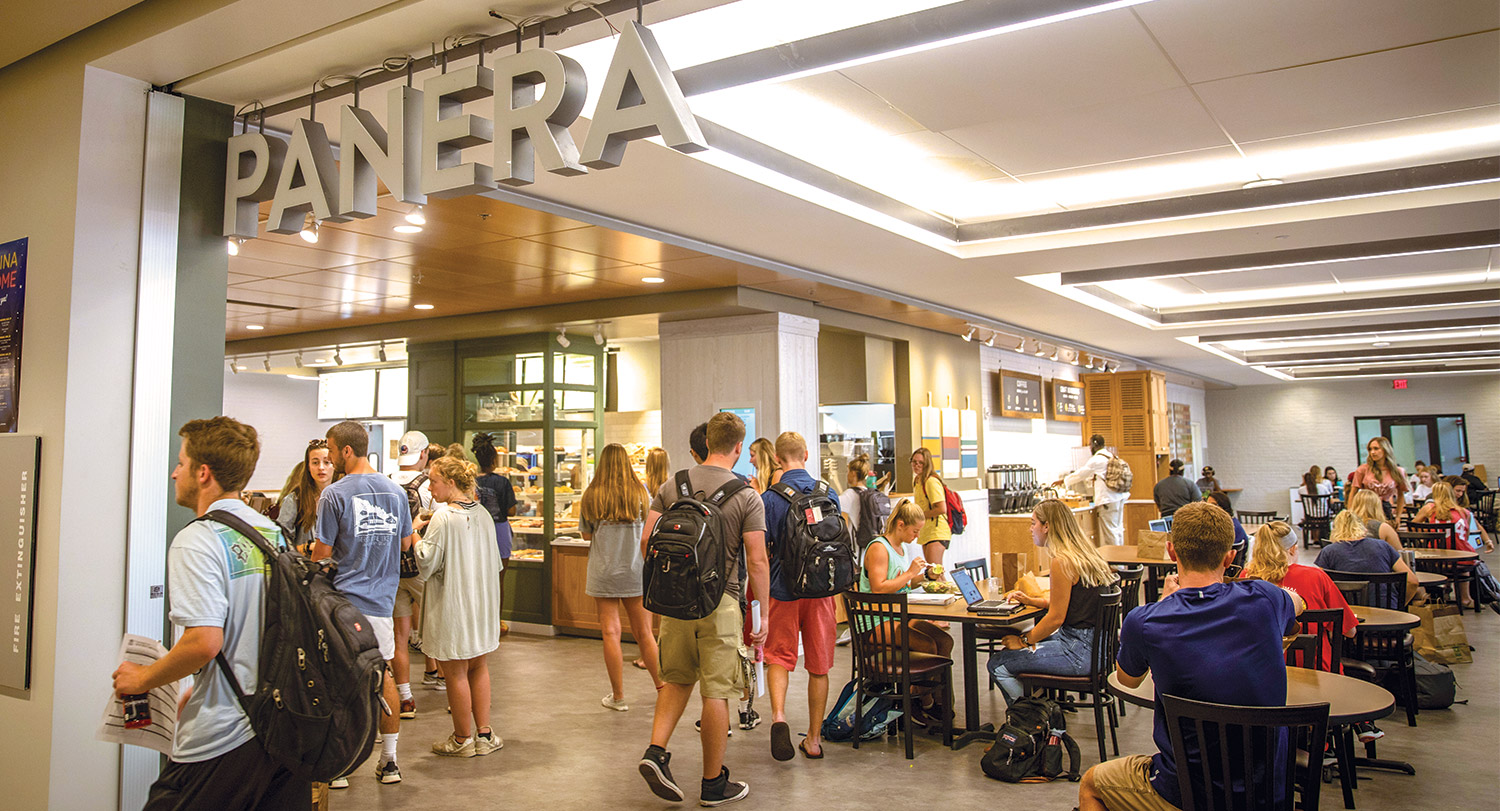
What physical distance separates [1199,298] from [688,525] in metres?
8.60

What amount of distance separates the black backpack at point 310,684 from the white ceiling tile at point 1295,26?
11.3 feet

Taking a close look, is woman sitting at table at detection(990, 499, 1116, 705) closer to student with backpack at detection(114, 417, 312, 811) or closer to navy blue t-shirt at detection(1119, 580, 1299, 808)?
navy blue t-shirt at detection(1119, 580, 1299, 808)

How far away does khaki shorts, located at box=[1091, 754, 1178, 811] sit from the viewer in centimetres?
287

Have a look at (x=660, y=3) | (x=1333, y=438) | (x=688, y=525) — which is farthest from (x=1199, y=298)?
(x=1333, y=438)

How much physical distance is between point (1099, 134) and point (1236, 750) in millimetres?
3446

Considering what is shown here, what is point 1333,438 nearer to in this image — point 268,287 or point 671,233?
point 671,233

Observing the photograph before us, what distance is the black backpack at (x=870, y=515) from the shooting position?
7492mm

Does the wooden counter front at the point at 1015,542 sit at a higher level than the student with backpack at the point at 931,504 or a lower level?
lower

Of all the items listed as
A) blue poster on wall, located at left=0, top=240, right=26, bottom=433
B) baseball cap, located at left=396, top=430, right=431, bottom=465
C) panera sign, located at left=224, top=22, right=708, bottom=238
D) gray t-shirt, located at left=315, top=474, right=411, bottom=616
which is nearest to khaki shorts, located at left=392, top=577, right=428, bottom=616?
gray t-shirt, located at left=315, top=474, right=411, bottom=616

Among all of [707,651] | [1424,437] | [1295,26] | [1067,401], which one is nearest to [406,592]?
[707,651]

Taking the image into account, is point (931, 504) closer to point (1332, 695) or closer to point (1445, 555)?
point (1445, 555)

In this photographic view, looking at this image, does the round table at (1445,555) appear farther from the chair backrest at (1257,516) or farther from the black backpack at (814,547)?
the black backpack at (814,547)

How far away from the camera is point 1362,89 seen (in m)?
4.50

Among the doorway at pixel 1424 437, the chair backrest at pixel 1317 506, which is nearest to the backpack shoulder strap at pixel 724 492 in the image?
the chair backrest at pixel 1317 506
